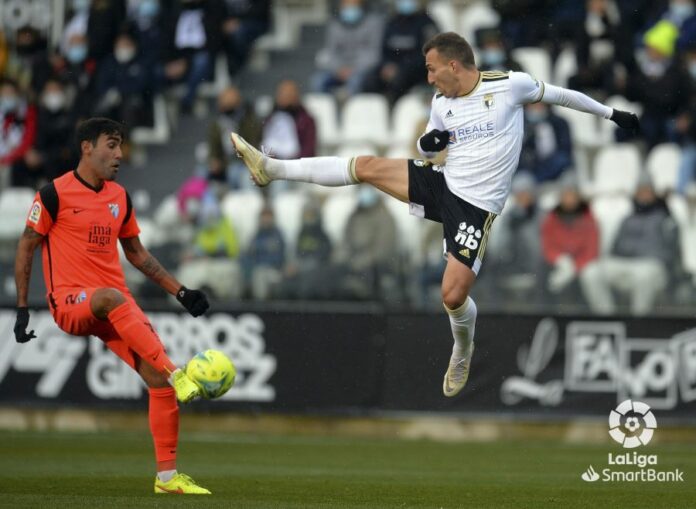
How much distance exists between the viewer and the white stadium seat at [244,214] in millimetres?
18016

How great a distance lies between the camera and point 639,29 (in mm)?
A: 21219

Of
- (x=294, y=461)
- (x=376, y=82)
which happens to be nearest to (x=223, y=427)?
(x=294, y=461)

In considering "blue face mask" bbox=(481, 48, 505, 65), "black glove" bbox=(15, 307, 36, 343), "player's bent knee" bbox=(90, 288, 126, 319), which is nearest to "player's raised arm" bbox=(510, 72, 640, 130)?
"player's bent knee" bbox=(90, 288, 126, 319)

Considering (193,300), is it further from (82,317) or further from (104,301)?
(82,317)

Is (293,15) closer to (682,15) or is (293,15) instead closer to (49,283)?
(682,15)

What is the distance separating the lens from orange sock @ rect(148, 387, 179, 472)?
11.3 meters

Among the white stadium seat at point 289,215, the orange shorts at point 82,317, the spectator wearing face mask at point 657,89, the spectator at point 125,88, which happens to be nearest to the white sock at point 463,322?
the orange shorts at point 82,317

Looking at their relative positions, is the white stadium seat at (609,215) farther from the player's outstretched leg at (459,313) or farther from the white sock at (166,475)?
the white sock at (166,475)

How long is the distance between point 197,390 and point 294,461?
4.42 meters

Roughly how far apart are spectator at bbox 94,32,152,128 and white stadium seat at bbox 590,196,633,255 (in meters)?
7.73

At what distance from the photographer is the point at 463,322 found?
1208 centimetres

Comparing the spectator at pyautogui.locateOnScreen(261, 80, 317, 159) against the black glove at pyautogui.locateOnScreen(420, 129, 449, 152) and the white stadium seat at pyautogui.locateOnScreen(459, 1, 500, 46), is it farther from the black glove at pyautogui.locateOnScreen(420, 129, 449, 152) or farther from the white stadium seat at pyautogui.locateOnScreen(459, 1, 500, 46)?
the black glove at pyautogui.locateOnScreen(420, 129, 449, 152)

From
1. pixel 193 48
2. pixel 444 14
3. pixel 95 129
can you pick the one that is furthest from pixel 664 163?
pixel 95 129

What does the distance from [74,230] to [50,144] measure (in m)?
10.9
